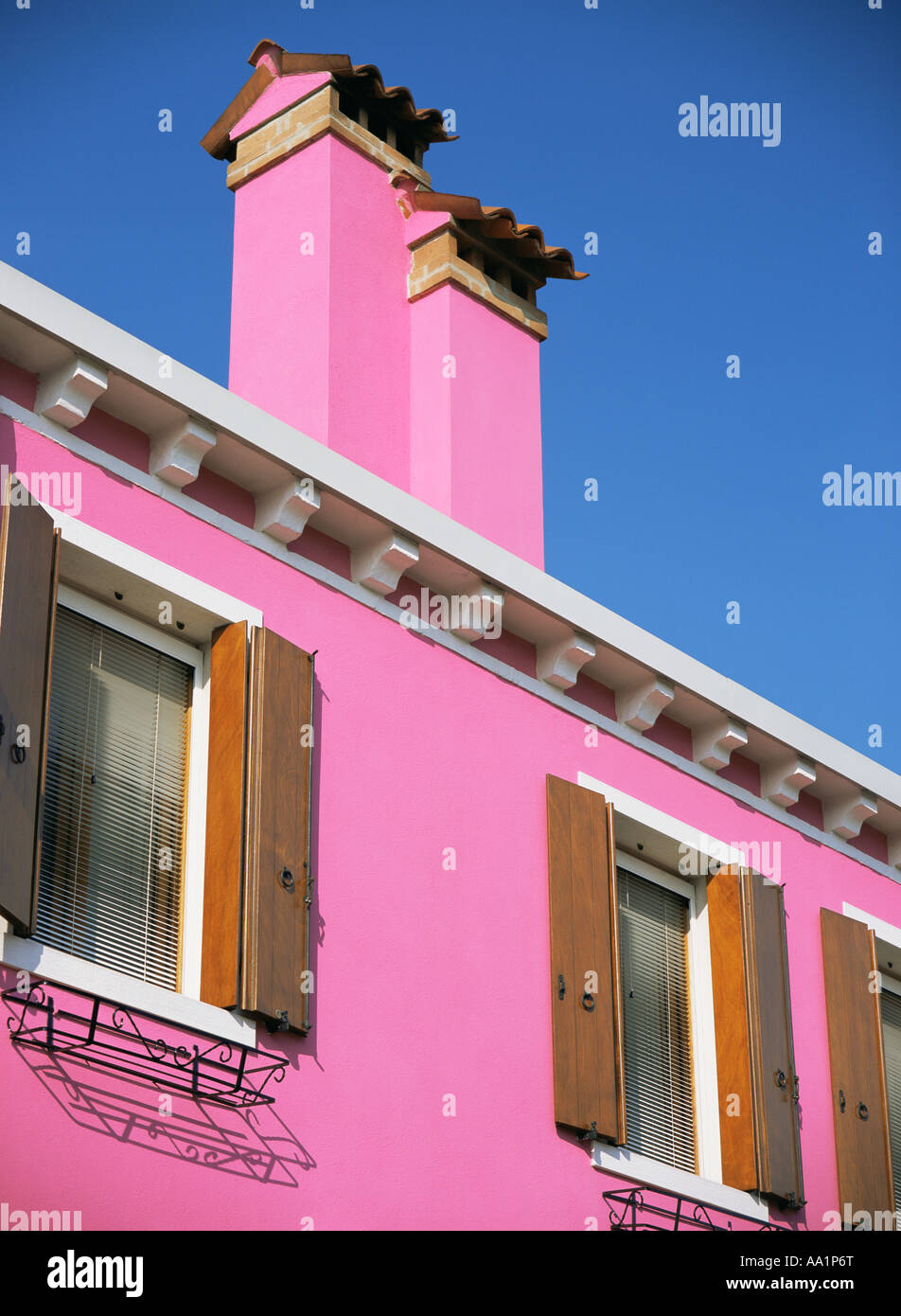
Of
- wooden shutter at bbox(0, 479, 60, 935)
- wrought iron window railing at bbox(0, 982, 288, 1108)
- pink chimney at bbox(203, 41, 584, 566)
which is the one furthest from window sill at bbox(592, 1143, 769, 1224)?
pink chimney at bbox(203, 41, 584, 566)

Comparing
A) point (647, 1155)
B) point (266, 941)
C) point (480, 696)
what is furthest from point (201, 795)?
point (647, 1155)

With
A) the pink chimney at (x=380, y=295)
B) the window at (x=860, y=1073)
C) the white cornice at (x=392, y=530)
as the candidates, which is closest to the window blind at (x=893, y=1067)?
the window at (x=860, y=1073)

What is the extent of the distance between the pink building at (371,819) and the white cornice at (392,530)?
0.07 ft

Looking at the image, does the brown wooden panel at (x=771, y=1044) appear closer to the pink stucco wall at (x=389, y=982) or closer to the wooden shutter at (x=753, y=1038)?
the wooden shutter at (x=753, y=1038)

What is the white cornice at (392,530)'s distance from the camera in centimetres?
834

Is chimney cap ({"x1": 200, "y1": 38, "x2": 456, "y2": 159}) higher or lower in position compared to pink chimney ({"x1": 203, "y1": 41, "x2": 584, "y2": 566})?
higher

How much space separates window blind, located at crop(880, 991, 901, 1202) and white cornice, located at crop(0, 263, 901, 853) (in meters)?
1.09

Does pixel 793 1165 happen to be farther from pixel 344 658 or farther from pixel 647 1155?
pixel 344 658

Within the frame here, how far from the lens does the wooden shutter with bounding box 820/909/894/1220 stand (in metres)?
10.8

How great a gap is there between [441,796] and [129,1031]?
2248mm

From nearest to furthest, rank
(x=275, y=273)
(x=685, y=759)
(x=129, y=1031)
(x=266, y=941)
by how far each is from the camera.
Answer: (x=129, y=1031) < (x=266, y=941) < (x=685, y=759) < (x=275, y=273)

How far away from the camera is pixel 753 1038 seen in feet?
34.0

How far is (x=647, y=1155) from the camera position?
32.8 feet

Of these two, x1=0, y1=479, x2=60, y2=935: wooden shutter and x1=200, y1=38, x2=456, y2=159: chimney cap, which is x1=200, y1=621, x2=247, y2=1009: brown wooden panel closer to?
x1=0, y1=479, x2=60, y2=935: wooden shutter
